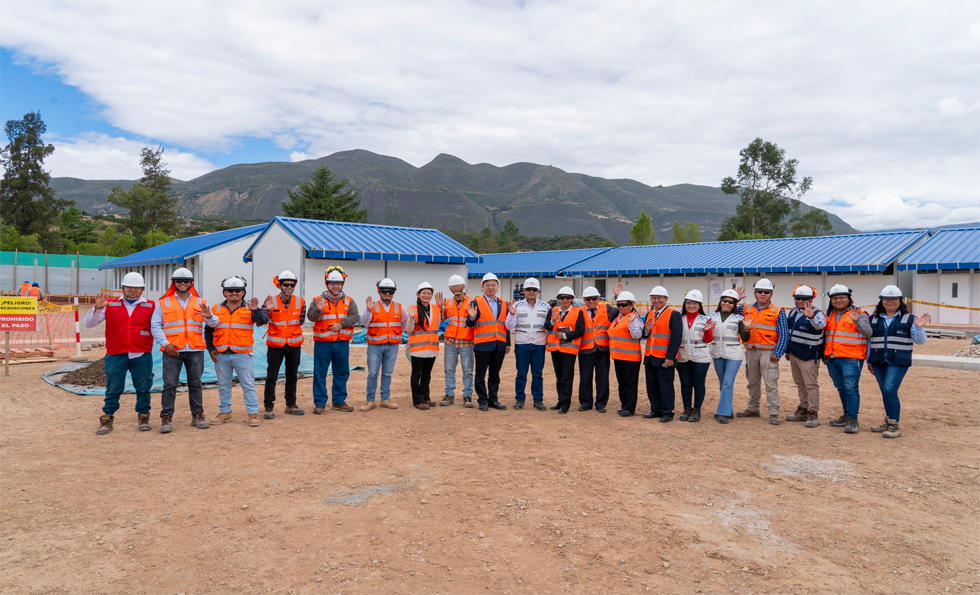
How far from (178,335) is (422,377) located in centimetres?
327

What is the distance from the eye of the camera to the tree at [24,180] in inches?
2084

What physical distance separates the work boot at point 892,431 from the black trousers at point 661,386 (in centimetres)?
246

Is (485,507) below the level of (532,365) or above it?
below

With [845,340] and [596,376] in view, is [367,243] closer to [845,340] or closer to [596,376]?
[596,376]

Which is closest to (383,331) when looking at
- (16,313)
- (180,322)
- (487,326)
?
(487,326)

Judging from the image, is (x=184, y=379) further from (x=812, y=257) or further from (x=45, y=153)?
(x=45, y=153)

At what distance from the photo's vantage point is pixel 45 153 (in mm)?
54219

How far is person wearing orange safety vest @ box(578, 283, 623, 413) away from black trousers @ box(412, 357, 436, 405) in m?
2.21

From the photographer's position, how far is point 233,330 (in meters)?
7.34

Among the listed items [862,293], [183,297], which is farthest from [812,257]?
[183,297]

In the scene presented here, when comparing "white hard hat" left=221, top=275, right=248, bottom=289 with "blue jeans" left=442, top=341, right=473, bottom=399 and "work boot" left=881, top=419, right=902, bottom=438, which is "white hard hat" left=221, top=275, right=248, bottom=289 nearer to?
"blue jeans" left=442, top=341, right=473, bottom=399

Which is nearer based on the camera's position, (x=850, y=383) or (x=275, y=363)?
(x=850, y=383)

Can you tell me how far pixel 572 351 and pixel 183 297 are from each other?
5.10 m

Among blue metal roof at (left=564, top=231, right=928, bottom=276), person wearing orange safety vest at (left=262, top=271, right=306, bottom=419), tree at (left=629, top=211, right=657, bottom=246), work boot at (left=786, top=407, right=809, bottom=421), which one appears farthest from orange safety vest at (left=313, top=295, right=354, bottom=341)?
tree at (left=629, top=211, right=657, bottom=246)
